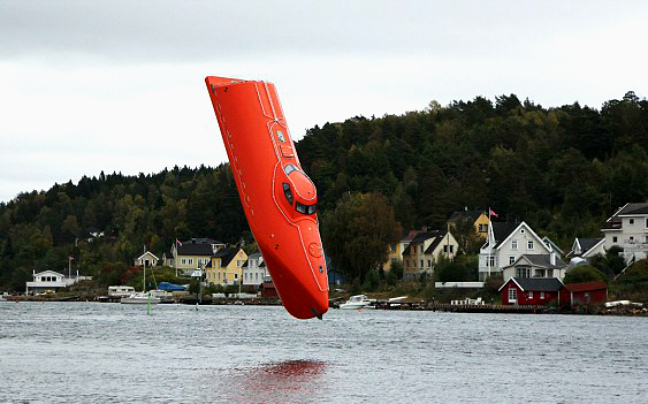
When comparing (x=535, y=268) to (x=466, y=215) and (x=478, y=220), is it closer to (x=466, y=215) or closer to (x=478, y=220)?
(x=478, y=220)

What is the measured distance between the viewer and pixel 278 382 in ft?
122

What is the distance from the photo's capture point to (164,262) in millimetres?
156750

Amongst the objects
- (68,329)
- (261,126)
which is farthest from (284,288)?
(68,329)

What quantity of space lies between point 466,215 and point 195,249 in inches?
1668

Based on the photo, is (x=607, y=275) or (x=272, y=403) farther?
(x=607, y=275)

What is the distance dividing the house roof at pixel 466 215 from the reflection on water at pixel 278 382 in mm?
74323

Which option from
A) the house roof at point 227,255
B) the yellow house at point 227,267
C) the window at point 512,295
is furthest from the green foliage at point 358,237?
the house roof at point 227,255

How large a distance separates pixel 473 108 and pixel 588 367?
137 meters

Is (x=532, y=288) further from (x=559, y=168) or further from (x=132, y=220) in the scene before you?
(x=132, y=220)

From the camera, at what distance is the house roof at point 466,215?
116938mm

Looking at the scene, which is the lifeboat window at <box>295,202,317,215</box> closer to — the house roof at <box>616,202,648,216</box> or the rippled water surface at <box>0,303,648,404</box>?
the rippled water surface at <box>0,303,648,404</box>

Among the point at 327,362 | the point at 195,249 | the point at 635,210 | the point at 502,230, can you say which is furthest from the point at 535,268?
the point at 195,249

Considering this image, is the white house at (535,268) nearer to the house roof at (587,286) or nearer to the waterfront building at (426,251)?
the house roof at (587,286)

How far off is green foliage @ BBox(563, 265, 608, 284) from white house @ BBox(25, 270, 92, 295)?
84.0 metres
